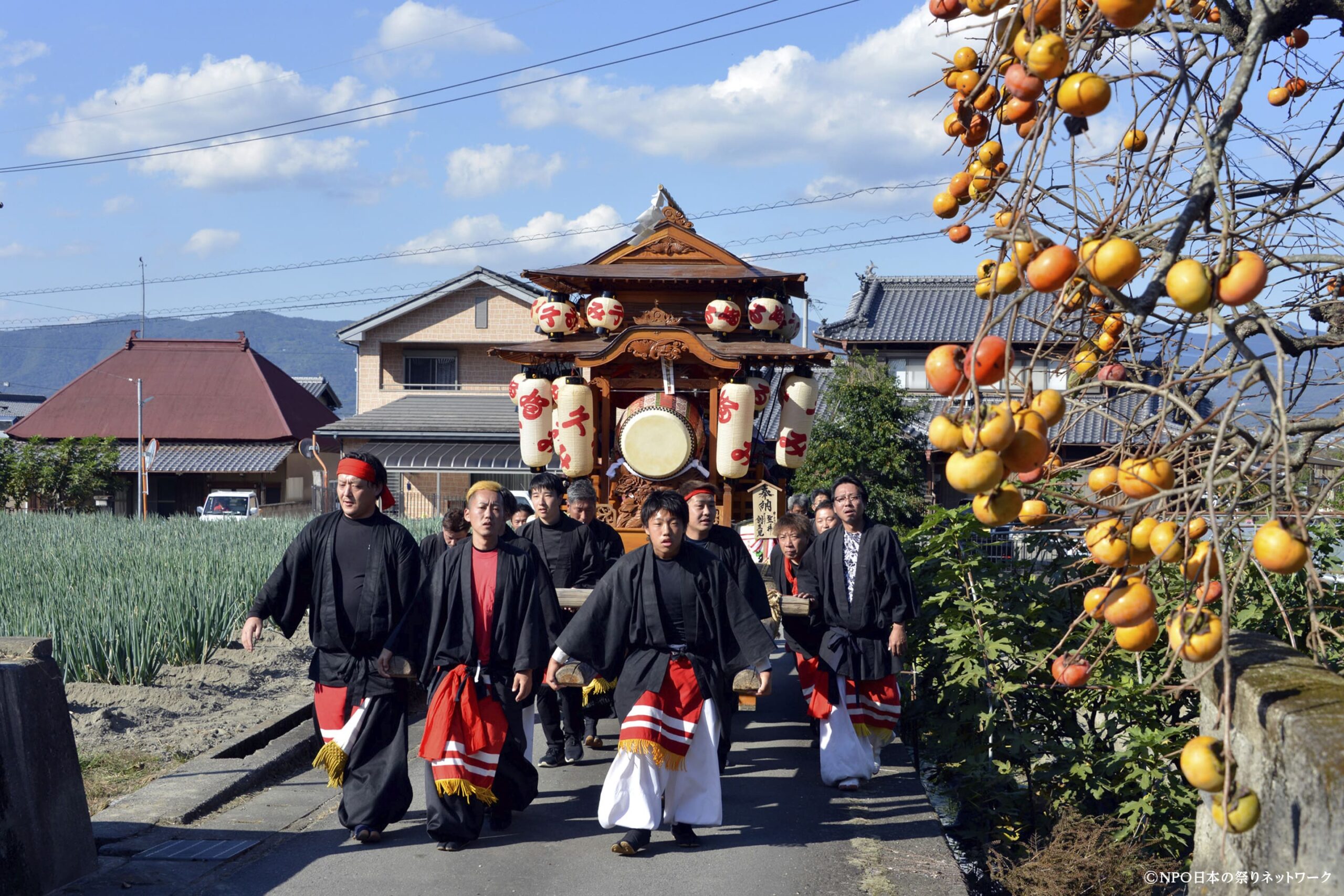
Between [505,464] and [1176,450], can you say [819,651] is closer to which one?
[1176,450]

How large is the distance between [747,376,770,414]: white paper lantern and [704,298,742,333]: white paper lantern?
442mm

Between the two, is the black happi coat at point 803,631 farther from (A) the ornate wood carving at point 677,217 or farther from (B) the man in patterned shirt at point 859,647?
(A) the ornate wood carving at point 677,217

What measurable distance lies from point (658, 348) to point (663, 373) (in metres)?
0.26

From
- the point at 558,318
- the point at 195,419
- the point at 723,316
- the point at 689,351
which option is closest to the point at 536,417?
the point at 558,318

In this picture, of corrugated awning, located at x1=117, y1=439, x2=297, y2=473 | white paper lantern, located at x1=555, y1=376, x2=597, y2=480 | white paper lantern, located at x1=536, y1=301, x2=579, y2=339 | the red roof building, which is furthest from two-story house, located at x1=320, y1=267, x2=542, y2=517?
white paper lantern, located at x1=555, y1=376, x2=597, y2=480

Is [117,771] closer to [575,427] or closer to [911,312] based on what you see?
[575,427]

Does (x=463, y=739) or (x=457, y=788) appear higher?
(x=463, y=739)

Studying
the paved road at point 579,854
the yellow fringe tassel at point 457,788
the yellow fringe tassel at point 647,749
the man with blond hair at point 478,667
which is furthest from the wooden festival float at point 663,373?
the yellow fringe tassel at point 457,788

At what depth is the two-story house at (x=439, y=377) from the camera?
23.7 metres

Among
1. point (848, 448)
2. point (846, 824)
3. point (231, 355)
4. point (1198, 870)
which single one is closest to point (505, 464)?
point (848, 448)

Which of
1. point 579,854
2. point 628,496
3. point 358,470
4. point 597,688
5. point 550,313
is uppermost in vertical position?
point 550,313

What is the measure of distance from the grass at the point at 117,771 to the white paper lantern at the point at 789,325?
543 cm

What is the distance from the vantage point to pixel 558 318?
9195 millimetres

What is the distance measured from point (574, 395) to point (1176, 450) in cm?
638
